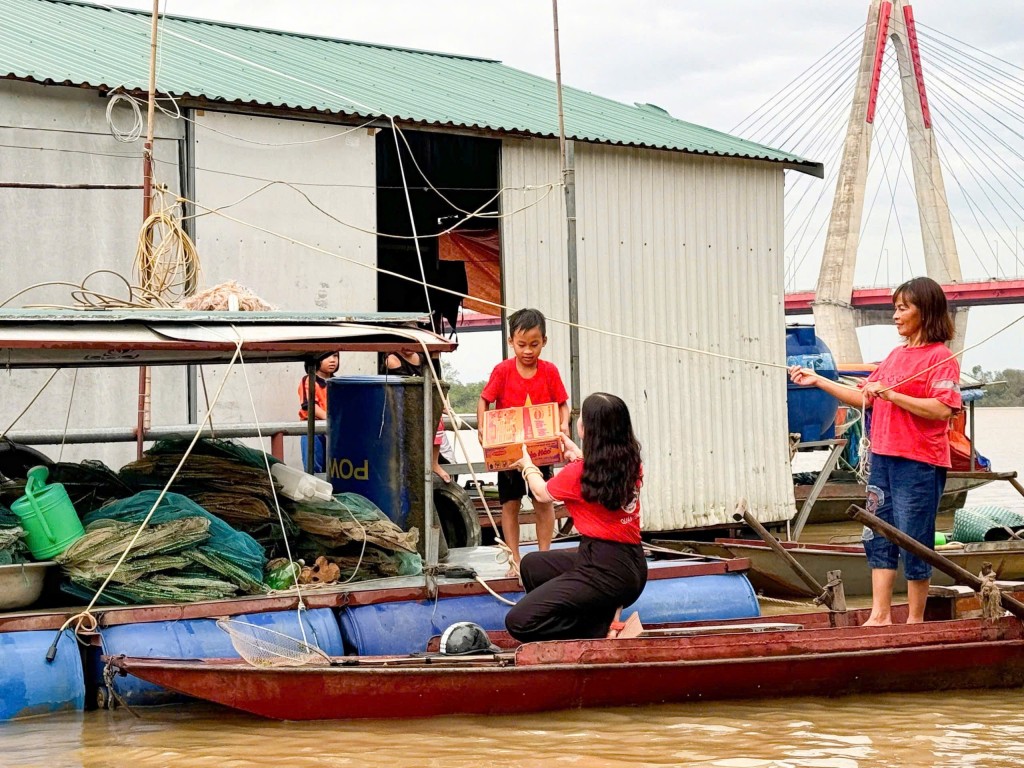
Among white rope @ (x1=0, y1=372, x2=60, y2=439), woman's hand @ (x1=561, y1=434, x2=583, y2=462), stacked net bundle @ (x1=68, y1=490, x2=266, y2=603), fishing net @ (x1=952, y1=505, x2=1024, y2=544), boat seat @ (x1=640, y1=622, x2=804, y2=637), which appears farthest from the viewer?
fishing net @ (x1=952, y1=505, x2=1024, y2=544)

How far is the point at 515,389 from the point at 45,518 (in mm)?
2793

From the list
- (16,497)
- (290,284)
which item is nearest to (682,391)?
(290,284)

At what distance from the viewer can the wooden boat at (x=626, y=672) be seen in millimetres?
6062

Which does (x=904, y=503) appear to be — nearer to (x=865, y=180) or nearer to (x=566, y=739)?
(x=566, y=739)

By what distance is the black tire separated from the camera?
923 cm

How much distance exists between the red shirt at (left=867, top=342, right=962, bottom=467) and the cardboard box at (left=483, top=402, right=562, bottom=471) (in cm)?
184

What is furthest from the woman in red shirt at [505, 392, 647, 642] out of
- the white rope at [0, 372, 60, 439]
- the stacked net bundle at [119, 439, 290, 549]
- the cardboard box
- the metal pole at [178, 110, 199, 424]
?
the metal pole at [178, 110, 199, 424]

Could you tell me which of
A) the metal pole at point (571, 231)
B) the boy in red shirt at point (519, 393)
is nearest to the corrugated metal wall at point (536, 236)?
the metal pole at point (571, 231)

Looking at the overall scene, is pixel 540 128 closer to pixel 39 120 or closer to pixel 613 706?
pixel 39 120

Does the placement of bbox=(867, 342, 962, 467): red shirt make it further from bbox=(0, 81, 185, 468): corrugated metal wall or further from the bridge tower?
the bridge tower

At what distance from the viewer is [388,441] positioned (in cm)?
802

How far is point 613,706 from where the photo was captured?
21.4 feet

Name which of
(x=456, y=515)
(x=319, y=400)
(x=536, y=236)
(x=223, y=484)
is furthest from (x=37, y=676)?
(x=536, y=236)

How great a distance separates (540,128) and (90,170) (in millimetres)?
4001
